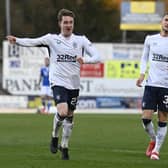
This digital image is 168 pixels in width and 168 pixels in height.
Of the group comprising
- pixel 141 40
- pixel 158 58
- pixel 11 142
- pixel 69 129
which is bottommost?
pixel 141 40

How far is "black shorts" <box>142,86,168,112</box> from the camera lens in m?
11.0

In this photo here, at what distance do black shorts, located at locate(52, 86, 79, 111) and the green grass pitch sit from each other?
0.89 meters

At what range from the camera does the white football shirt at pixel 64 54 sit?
10.6 metres

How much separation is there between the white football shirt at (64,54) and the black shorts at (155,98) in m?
1.07

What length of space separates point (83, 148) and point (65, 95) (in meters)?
2.27

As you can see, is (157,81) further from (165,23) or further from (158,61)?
(165,23)

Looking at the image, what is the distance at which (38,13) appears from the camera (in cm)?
6038

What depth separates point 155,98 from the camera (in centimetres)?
1099

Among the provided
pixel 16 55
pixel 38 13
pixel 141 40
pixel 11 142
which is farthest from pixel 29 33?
pixel 11 142

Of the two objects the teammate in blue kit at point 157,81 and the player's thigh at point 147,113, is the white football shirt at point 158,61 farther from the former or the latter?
the player's thigh at point 147,113

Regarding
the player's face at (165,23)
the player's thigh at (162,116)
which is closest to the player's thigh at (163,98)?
the player's thigh at (162,116)

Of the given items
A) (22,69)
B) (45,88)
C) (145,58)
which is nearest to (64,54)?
(145,58)

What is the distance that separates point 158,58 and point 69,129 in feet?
5.85

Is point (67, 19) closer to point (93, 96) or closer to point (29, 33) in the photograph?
point (93, 96)
